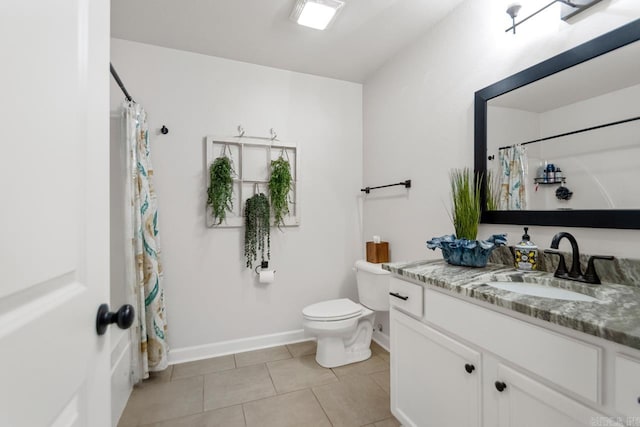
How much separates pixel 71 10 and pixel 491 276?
1.62m

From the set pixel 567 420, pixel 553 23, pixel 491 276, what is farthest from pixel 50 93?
pixel 553 23

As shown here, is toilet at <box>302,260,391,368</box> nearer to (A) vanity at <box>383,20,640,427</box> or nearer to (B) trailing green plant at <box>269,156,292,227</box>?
(A) vanity at <box>383,20,640,427</box>

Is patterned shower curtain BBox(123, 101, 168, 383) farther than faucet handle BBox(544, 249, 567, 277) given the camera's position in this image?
Yes

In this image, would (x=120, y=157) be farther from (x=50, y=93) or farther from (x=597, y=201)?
(x=597, y=201)

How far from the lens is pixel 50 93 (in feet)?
1.64

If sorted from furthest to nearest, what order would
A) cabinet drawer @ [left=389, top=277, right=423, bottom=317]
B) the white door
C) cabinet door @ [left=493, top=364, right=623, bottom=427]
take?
cabinet drawer @ [left=389, top=277, right=423, bottom=317]
cabinet door @ [left=493, top=364, right=623, bottom=427]
the white door

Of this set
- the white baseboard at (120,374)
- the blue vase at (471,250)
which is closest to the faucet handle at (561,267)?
the blue vase at (471,250)

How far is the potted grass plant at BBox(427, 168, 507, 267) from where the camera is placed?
1.45 meters

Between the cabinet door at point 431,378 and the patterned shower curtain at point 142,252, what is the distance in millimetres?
1648

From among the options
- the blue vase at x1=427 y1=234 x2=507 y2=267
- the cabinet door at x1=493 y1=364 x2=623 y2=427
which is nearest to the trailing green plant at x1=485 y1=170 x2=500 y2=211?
the blue vase at x1=427 y1=234 x2=507 y2=267

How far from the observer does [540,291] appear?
47.9 inches

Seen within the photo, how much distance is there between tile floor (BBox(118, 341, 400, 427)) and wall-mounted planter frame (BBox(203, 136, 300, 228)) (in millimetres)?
1135

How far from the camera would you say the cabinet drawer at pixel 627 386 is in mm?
688

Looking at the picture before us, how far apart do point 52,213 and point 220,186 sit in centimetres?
188
